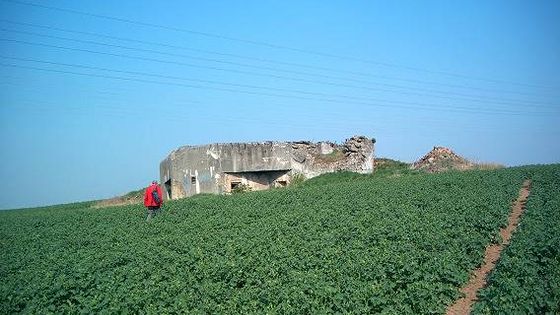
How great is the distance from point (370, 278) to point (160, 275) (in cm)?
437

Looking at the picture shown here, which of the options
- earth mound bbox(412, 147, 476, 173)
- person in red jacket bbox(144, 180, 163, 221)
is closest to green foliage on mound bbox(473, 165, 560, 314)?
person in red jacket bbox(144, 180, 163, 221)

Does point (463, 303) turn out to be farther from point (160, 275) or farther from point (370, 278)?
point (160, 275)

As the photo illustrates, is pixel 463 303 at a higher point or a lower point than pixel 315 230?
lower

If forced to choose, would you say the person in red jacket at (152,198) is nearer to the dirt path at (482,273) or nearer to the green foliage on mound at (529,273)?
the dirt path at (482,273)

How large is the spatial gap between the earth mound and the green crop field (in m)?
15.5

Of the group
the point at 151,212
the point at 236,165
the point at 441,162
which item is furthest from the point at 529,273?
the point at 441,162

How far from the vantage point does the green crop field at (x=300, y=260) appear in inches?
298

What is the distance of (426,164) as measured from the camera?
34.7 m

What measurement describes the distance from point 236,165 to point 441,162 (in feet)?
51.3

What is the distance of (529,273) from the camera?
8102mm

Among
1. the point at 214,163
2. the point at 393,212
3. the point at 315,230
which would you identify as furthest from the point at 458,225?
the point at 214,163

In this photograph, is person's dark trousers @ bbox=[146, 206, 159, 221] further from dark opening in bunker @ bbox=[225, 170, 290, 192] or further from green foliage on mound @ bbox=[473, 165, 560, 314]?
green foliage on mound @ bbox=[473, 165, 560, 314]

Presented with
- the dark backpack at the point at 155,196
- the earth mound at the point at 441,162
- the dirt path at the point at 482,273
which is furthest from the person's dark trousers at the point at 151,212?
the earth mound at the point at 441,162

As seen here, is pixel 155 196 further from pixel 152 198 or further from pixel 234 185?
pixel 234 185
